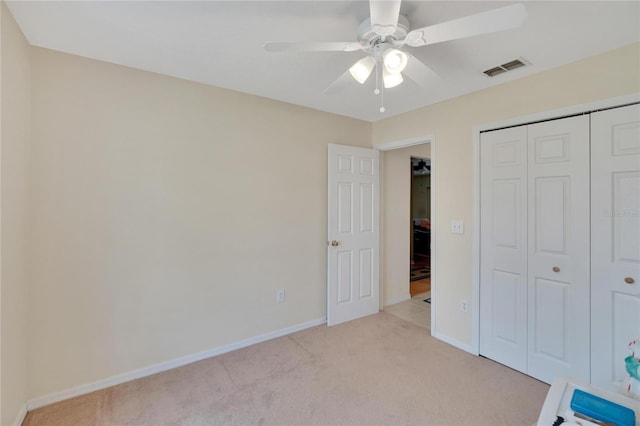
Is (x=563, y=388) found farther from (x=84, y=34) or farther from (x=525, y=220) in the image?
(x=84, y=34)

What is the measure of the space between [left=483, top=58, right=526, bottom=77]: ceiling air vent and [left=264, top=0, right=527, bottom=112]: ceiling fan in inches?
32.6

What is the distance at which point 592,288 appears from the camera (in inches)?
81.8

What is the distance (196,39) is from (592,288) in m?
3.16

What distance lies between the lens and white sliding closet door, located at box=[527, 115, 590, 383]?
212 cm

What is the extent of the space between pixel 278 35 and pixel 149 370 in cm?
265

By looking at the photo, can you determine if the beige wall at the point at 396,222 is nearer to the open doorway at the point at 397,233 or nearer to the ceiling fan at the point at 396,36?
the open doorway at the point at 397,233

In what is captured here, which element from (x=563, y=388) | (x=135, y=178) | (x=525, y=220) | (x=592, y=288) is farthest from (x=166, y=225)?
(x=592, y=288)

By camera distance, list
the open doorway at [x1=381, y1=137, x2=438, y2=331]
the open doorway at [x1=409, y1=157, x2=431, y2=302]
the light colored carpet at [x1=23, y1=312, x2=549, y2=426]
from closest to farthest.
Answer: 1. the light colored carpet at [x1=23, y1=312, x2=549, y2=426]
2. the open doorway at [x1=381, y1=137, x2=438, y2=331]
3. the open doorway at [x1=409, y1=157, x2=431, y2=302]

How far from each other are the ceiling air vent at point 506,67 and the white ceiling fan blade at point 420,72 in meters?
0.81

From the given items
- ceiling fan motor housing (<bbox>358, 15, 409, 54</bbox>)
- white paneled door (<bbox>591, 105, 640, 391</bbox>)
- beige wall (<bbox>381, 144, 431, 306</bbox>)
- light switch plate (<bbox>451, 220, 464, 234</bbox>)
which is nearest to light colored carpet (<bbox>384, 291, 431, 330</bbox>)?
beige wall (<bbox>381, 144, 431, 306</bbox>)

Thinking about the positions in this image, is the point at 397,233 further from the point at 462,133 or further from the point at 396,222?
the point at 462,133

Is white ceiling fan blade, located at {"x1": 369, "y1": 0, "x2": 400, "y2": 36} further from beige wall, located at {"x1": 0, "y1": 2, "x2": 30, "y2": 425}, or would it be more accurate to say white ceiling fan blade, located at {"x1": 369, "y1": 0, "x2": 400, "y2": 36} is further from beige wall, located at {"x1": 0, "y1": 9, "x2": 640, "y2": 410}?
beige wall, located at {"x1": 0, "y1": 2, "x2": 30, "y2": 425}

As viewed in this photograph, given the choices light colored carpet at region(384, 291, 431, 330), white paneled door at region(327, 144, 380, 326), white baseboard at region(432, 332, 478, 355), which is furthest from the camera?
light colored carpet at region(384, 291, 431, 330)

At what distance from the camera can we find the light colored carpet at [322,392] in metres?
1.90
